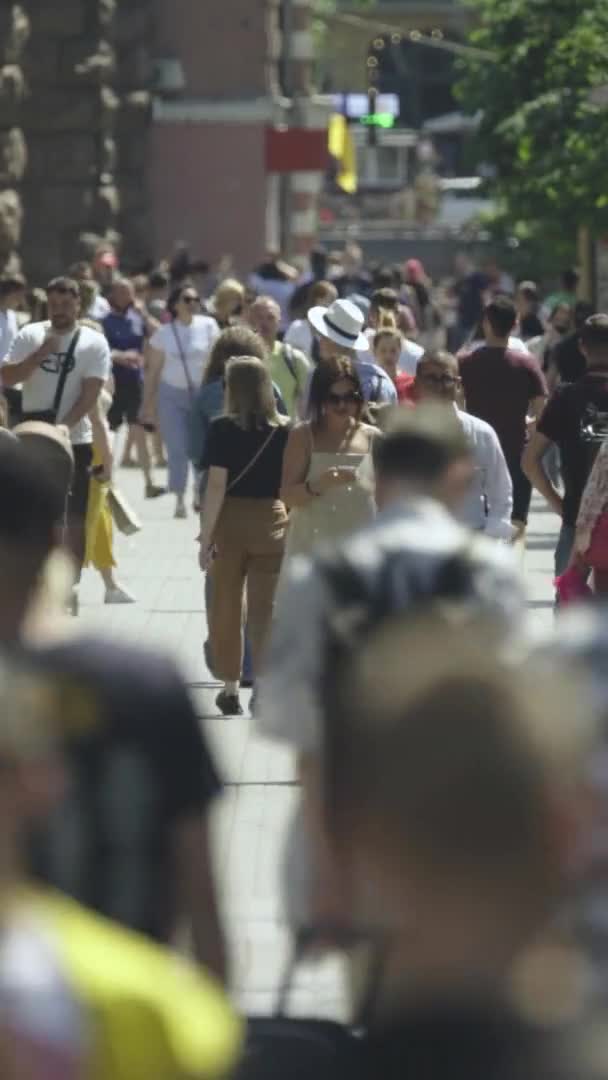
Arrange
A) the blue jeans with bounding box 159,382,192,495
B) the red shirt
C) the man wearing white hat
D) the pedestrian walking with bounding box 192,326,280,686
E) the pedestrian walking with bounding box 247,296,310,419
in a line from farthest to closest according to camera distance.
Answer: the blue jeans with bounding box 159,382,192,495, the pedestrian walking with bounding box 247,296,310,419, the man wearing white hat, the red shirt, the pedestrian walking with bounding box 192,326,280,686

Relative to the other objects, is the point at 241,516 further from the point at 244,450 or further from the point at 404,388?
the point at 404,388

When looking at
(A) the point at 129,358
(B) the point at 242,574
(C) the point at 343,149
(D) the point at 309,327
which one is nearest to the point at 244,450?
(B) the point at 242,574

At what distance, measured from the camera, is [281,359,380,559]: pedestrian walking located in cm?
1063

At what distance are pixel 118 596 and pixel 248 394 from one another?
443 cm

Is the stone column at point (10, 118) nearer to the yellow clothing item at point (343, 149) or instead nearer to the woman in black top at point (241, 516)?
the woman in black top at point (241, 516)

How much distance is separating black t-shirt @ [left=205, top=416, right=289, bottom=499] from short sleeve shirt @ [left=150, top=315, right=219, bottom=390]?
958 cm

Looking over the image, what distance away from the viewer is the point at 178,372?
21.5m

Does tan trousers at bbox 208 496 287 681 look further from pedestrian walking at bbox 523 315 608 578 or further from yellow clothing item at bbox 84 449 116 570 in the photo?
yellow clothing item at bbox 84 449 116 570

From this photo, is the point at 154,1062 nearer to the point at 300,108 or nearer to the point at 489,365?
the point at 489,365

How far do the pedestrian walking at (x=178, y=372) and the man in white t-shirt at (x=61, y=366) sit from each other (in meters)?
6.61

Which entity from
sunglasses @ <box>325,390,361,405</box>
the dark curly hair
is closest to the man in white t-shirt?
the dark curly hair

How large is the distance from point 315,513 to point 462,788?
7.44m

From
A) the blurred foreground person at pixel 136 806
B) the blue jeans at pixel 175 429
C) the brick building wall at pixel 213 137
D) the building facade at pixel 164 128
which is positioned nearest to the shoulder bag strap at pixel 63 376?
the blue jeans at pixel 175 429

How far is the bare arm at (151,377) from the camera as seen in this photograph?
2152 cm
